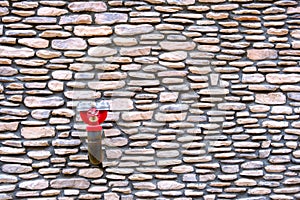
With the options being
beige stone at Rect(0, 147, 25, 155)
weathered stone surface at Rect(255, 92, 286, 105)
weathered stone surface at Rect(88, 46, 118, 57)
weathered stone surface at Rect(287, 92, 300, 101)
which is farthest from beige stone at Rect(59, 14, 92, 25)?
weathered stone surface at Rect(287, 92, 300, 101)

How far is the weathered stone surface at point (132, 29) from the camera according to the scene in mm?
3209

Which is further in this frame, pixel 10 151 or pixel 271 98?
pixel 271 98

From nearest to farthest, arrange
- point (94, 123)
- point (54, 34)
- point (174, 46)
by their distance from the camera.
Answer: point (94, 123), point (54, 34), point (174, 46)

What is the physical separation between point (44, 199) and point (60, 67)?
119 centimetres

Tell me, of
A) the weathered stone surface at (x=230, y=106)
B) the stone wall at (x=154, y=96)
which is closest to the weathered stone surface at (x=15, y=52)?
the stone wall at (x=154, y=96)

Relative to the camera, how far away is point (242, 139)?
3295 millimetres

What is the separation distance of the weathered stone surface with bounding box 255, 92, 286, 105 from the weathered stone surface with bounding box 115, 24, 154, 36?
1194 mm

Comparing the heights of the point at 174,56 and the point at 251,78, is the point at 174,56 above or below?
above

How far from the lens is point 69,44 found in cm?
318

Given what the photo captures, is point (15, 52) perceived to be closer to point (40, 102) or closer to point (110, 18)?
point (40, 102)

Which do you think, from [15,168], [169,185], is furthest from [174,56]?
[15,168]

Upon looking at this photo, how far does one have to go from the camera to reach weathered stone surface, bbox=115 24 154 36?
3209mm

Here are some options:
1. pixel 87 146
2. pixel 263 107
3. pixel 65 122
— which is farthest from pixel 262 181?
pixel 65 122

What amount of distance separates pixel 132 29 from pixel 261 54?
1231mm
